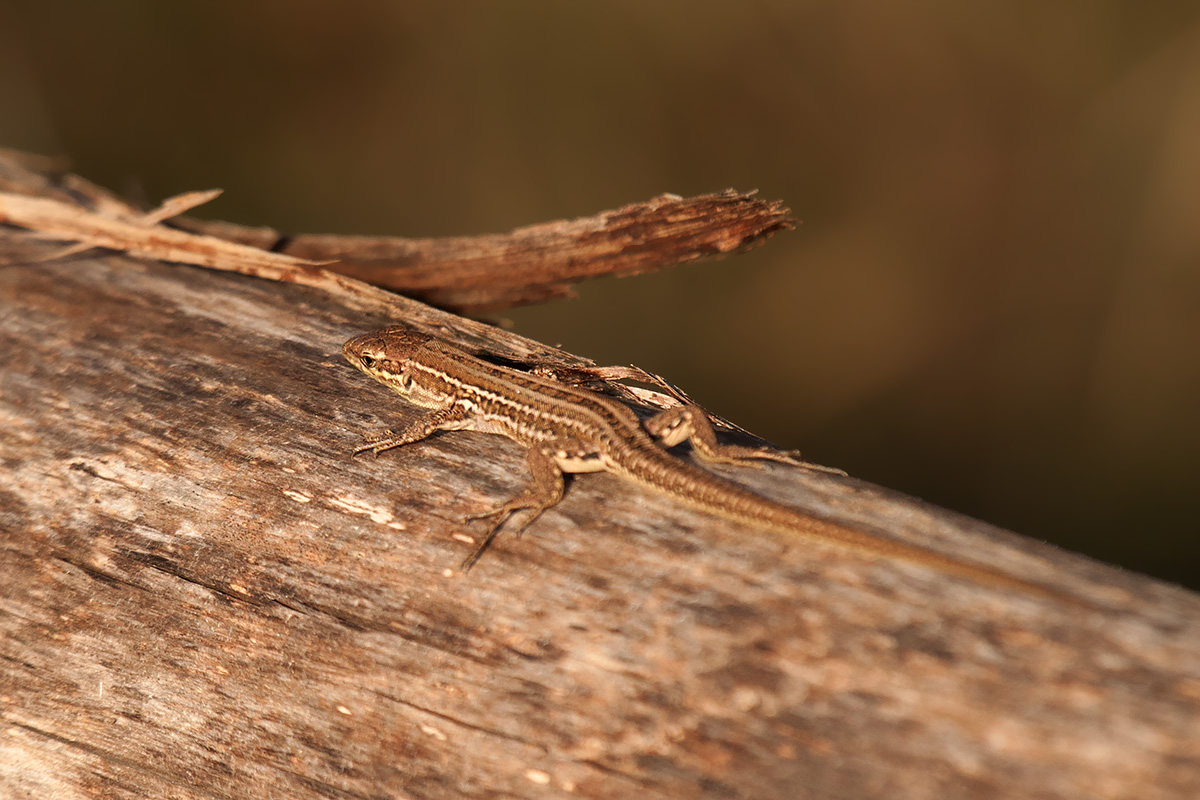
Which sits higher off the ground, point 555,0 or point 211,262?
point 555,0

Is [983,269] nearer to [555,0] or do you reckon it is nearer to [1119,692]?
[555,0]

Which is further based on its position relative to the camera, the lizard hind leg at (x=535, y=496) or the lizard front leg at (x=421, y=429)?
the lizard front leg at (x=421, y=429)

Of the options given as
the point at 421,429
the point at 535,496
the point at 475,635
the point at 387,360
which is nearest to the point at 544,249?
the point at 387,360

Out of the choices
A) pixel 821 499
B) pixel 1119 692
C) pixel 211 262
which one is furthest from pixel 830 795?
pixel 211 262

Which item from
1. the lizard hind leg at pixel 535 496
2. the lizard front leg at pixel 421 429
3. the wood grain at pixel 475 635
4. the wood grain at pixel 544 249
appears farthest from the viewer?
the wood grain at pixel 544 249

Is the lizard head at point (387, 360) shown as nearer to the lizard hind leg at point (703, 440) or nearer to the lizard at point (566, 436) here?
the lizard at point (566, 436)

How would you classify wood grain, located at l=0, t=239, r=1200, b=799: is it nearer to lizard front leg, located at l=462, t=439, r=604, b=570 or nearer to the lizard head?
lizard front leg, located at l=462, t=439, r=604, b=570

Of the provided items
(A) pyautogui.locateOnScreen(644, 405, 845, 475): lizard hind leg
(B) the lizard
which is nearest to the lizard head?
(B) the lizard

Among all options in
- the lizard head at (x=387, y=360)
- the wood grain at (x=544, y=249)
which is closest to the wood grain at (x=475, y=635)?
the lizard head at (x=387, y=360)
